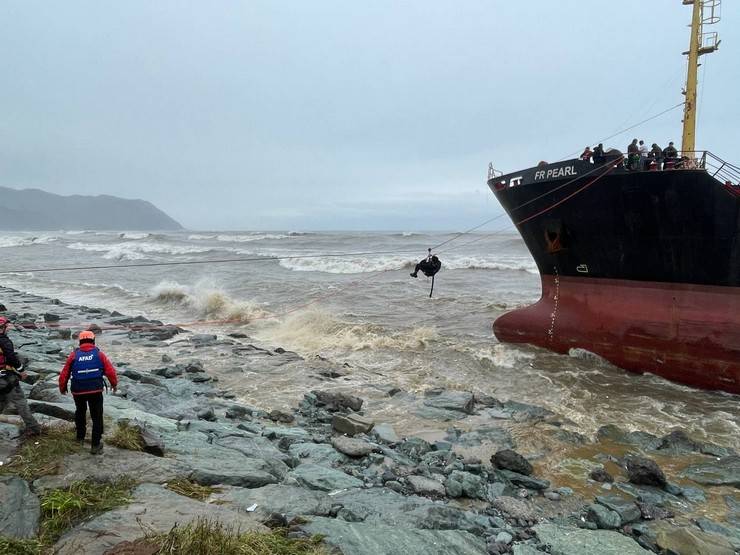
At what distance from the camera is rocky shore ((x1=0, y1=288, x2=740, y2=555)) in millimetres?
3803

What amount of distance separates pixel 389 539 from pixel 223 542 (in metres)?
1.48

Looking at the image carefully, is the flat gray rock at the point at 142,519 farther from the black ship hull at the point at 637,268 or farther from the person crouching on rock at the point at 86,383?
the black ship hull at the point at 637,268

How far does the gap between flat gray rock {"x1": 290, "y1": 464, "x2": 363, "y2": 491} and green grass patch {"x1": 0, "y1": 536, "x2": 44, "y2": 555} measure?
2460 mm

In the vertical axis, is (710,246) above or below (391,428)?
above

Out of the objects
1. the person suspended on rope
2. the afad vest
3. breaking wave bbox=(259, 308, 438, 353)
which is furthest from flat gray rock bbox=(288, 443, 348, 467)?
the person suspended on rope

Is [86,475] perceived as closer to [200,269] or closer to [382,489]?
[382,489]

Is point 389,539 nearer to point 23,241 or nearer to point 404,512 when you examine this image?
point 404,512

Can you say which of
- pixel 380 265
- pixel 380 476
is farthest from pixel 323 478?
pixel 380 265

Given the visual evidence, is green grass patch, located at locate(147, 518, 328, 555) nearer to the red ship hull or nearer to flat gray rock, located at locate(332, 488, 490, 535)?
flat gray rock, located at locate(332, 488, 490, 535)

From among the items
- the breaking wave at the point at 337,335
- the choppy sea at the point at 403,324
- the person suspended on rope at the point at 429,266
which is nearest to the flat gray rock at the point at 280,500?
the choppy sea at the point at 403,324

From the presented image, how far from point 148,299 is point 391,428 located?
18.1m

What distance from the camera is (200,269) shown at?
30.9 metres

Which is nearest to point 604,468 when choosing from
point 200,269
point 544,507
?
point 544,507

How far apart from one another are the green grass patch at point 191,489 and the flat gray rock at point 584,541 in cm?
322
